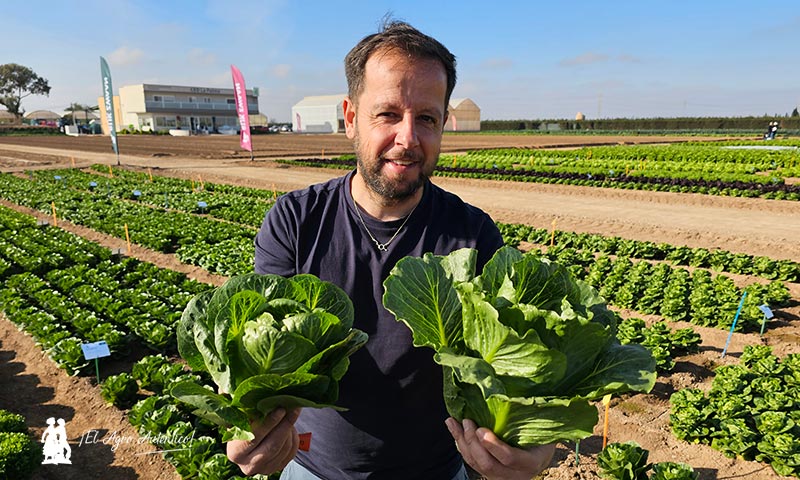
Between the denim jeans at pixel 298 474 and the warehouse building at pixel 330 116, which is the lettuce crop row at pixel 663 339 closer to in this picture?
A: the denim jeans at pixel 298 474

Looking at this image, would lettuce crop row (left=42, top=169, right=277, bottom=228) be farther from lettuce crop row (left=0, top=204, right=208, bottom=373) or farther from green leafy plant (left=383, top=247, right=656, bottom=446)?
green leafy plant (left=383, top=247, right=656, bottom=446)

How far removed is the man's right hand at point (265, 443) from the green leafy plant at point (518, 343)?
1.79ft

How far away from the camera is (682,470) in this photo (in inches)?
152

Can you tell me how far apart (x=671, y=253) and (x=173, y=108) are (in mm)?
106764

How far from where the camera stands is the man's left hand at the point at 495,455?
1656mm

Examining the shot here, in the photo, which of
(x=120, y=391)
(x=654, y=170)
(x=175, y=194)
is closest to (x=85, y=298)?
(x=120, y=391)

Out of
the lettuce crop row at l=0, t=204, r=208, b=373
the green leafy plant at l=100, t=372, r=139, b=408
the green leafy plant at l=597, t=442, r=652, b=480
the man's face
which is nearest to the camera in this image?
the man's face

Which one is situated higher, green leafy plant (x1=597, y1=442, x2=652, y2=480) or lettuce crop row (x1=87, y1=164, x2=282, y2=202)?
lettuce crop row (x1=87, y1=164, x2=282, y2=202)

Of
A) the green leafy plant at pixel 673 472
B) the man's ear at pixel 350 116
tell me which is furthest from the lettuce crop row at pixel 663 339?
the man's ear at pixel 350 116

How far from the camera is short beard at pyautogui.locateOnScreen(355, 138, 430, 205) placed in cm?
228

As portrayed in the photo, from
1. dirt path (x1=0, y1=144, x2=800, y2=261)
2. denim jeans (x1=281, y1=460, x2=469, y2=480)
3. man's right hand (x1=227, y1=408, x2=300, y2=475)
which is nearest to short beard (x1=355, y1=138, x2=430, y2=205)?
man's right hand (x1=227, y1=408, x2=300, y2=475)

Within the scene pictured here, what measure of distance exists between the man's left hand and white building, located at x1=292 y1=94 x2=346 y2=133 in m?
102

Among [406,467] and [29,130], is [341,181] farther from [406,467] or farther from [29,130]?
[29,130]

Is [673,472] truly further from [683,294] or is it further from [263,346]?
[683,294]
